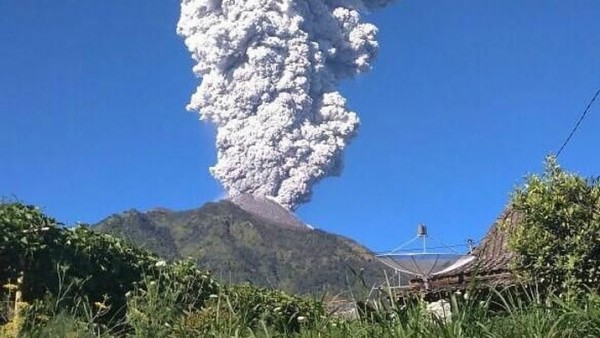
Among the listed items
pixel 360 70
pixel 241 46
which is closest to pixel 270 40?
pixel 241 46

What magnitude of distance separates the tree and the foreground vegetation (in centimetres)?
2

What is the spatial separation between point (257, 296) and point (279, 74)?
12134cm

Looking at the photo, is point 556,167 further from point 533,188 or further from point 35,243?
point 35,243

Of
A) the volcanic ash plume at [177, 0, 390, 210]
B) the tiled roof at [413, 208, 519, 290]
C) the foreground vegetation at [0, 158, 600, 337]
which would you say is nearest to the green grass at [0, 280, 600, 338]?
the foreground vegetation at [0, 158, 600, 337]

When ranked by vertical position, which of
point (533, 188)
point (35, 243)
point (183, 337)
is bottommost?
point (183, 337)

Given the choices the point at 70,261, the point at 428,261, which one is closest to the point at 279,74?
the point at 428,261

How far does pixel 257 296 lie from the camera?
11695 millimetres

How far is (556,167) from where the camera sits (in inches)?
639

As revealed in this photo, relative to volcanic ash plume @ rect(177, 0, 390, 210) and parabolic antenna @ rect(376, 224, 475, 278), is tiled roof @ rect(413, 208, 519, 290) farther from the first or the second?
volcanic ash plume @ rect(177, 0, 390, 210)

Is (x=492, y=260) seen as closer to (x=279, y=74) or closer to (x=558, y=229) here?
(x=558, y=229)

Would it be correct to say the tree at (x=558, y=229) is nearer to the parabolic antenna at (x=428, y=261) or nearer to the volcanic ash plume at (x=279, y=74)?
the parabolic antenna at (x=428, y=261)

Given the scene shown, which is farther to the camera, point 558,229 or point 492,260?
point 492,260

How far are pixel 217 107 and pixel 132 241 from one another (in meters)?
126

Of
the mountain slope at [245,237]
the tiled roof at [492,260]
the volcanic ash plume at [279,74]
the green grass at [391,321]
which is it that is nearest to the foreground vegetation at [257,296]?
the green grass at [391,321]
